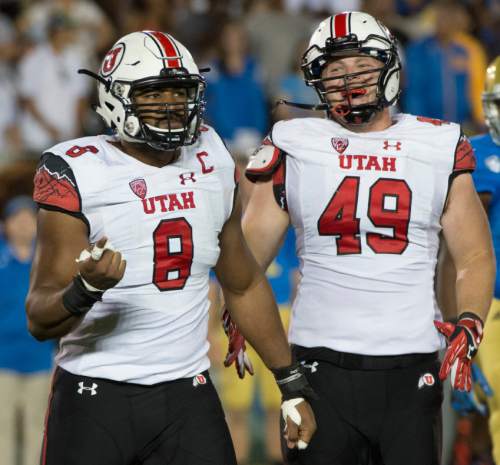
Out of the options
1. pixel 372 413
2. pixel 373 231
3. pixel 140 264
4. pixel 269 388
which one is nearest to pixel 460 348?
pixel 372 413

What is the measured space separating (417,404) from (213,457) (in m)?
0.77

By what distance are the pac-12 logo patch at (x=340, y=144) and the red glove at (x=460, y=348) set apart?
676 mm

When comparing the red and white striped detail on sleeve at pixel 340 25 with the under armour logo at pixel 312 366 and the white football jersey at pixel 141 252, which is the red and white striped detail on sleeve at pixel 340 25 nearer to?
the white football jersey at pixel 141 252

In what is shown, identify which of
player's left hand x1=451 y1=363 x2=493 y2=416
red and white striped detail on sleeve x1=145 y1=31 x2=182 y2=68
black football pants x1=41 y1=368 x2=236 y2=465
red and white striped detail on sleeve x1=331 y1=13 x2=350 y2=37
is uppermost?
red and white striped detail on sleeve x1=145 y1=31 x2=182 y2=68

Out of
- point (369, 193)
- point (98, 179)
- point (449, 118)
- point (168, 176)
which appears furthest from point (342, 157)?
point (449, 118)

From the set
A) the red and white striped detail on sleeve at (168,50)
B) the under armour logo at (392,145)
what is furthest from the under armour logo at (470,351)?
the red and white striped detail on sleeve at (168,50)

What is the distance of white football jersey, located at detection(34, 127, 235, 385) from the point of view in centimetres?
354

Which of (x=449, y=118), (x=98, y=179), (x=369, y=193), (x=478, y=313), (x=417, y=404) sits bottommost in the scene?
(x=449, y=118)

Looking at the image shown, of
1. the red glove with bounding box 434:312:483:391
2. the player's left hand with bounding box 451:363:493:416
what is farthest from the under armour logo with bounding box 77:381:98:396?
the player's left hand with bounding box 451:363:493:416

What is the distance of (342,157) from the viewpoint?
406cm

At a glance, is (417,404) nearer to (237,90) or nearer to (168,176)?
(168,176)

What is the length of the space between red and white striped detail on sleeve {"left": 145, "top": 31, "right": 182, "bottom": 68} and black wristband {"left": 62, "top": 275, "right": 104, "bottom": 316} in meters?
0.80

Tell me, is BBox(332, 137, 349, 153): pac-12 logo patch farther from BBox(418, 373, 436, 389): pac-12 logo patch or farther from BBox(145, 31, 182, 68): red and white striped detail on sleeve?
BBox(418, 373, 436, 389): pac-12 logo patch

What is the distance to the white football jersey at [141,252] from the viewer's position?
139 inches
